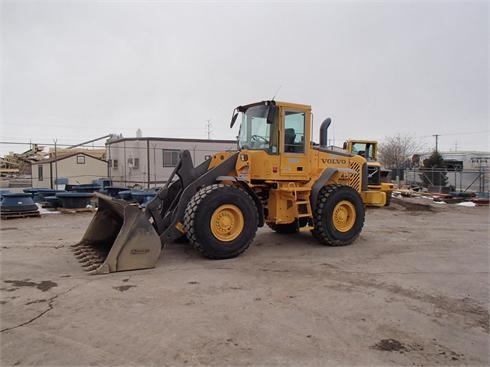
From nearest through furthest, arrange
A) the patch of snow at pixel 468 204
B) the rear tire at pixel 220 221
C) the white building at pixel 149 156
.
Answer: the rear tire at pixel 220 221
the patch of snow at pixel 468 204
the white building at pixel 149 156

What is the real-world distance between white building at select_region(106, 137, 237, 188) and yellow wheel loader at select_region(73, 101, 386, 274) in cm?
1601

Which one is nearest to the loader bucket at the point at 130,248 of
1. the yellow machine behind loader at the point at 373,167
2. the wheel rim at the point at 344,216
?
the wheel rim at the point at 344,216

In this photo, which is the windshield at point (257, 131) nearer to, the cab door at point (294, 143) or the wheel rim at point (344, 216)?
the cab door at point (294, 143)

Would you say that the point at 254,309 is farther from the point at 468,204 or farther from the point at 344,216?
the point at 468,204

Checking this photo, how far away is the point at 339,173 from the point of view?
910 centimetres

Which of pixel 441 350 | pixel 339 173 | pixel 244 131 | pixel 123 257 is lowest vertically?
pixel 441 350

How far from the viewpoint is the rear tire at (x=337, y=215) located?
8445 millimetres

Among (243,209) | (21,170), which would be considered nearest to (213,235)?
(243,209)

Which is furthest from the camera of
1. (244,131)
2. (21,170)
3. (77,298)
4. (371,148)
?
(21,170)

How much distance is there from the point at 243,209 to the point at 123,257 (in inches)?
85.7

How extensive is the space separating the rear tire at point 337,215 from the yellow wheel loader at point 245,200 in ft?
0.07

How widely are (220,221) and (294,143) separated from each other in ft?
7.81

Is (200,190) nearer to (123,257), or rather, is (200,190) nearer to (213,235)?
(213,235)

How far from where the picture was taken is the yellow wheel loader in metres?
6.64
